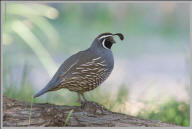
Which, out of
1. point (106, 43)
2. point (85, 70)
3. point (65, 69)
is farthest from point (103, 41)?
point (65, 69)

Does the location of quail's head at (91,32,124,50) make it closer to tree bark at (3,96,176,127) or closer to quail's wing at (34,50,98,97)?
quail's wing at (34,50,98,97)

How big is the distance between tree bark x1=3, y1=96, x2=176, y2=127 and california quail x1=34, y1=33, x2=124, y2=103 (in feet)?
0.65

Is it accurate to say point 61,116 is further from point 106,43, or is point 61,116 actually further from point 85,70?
point 106,43

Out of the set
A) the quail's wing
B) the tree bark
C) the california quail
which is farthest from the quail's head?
the tree bark

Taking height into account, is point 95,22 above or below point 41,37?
above

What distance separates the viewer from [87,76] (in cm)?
402

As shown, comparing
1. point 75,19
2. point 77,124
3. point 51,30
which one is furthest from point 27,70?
point 75,19

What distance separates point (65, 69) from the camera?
3980mm

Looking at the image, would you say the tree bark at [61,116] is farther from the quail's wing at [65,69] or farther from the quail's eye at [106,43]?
the quail's eye at [106,43]

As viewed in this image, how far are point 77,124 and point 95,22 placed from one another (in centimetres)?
396

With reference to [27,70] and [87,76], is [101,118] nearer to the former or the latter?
[87,76]

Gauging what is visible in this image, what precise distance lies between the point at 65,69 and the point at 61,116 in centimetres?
52

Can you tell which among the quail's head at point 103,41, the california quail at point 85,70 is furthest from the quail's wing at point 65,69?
the quail's head at point 103,41

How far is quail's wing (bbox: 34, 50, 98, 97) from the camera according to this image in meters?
3.89
